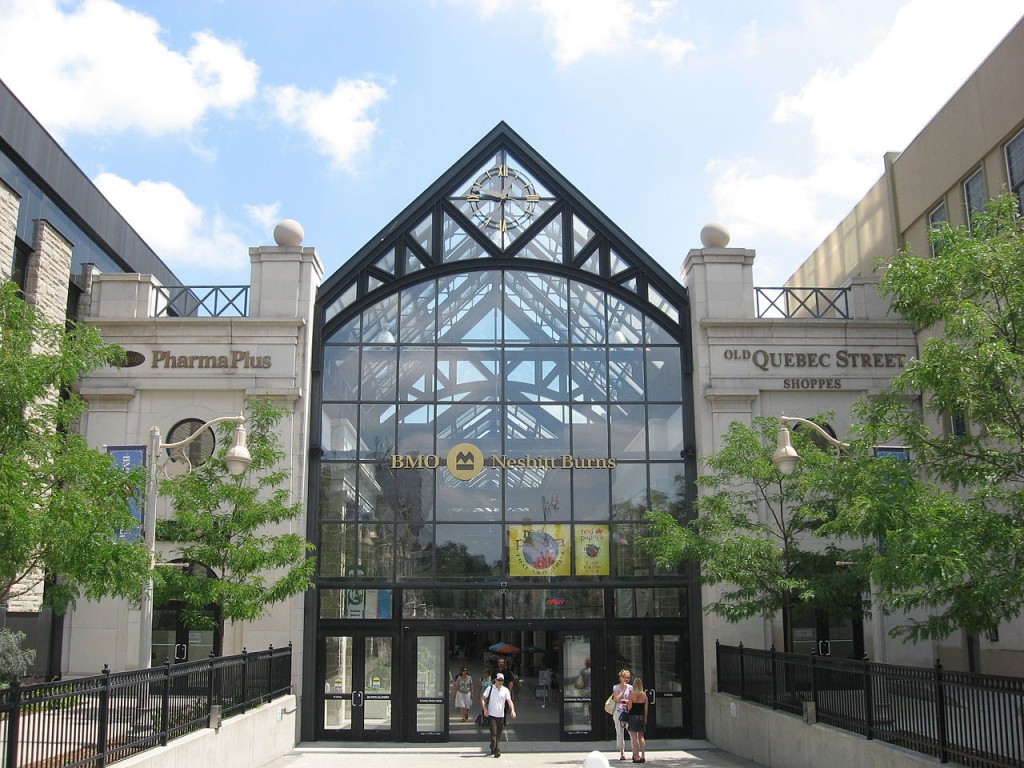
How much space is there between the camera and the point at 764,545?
20.2m

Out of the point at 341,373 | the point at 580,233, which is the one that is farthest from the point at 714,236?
the point at 341,373

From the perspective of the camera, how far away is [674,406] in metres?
25.8

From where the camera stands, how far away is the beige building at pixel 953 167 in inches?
903

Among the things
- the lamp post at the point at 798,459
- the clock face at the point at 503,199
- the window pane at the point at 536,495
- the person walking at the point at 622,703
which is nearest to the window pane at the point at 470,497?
the window pane at the point at 536,495

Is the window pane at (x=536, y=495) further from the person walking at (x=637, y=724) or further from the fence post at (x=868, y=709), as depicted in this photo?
the fence post at (x=868, y=709)

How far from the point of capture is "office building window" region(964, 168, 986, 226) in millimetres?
24594

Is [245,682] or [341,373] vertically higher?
[341,373]

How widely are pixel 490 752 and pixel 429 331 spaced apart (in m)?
10.2

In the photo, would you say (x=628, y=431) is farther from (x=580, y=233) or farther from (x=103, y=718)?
(x=103, y=718)

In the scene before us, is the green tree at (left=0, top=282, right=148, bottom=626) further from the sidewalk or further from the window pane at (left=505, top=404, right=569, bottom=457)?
the window pane at (left=505, top=404, right=569, bottom=457)

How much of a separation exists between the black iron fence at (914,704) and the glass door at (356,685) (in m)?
9.08

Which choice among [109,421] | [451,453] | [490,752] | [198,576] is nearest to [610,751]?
[490,752]

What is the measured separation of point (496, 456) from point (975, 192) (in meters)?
13.4

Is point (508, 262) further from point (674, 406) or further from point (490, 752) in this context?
point (490, 752)
